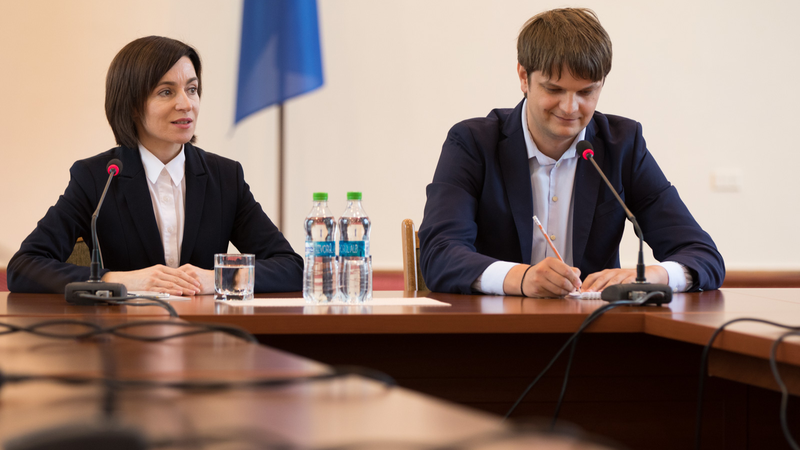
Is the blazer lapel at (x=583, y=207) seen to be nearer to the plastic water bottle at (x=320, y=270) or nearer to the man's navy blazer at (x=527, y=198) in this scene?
the man's navy blazer at (x=527, y=198)

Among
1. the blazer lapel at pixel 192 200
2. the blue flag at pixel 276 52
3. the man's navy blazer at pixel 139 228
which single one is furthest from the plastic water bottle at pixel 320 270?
the blue flag at pixel 276 52

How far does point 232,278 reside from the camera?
1659mm

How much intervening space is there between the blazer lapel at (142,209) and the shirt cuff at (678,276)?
4.46 feet

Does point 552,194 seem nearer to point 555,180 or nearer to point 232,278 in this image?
point 555,180

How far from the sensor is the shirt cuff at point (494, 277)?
5.64 feet

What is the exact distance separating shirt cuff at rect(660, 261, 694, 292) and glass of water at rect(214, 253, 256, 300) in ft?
3.22

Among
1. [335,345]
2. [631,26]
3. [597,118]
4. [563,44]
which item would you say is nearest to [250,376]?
[335,345]

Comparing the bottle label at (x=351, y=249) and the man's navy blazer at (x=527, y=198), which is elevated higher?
the man's navy blazer at (x=527, y=198)

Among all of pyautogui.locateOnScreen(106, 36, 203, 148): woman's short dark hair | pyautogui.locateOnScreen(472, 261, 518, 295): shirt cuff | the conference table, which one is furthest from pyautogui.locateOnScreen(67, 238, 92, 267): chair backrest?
pyautogui.locateOnScreen(472, 261, 518, 295): shirt cuff

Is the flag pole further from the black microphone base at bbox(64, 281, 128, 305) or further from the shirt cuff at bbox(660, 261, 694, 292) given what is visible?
the shirt cuff at bbox(660, 261, 694, 292)

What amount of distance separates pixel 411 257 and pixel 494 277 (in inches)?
21.2

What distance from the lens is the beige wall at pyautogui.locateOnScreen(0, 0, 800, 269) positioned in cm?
347

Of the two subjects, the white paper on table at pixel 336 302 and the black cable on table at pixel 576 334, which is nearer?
the black cable on table at pixel 576 334

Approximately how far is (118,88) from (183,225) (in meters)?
0.44
